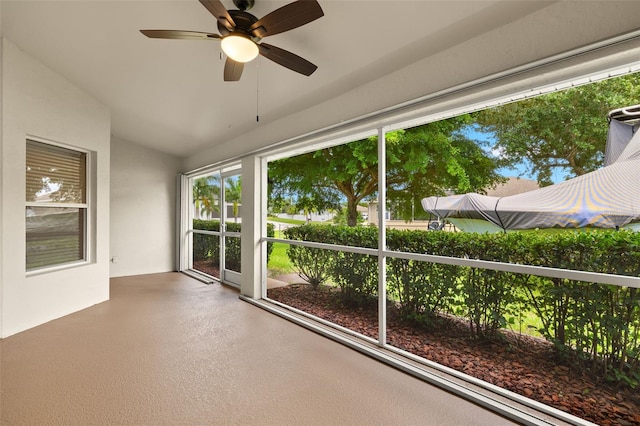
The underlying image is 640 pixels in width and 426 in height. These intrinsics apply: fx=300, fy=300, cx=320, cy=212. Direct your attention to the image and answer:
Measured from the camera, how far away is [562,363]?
2.25 meters

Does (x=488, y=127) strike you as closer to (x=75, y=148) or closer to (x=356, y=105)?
(x=356, y=105)

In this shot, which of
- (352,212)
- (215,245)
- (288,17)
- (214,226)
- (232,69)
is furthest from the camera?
(214,226)

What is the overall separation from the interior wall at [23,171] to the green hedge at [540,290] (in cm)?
389

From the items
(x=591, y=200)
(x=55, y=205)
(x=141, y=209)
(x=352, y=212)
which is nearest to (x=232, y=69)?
(x=352, y=212)

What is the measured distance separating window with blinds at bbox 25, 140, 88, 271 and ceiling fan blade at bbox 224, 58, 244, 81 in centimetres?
294

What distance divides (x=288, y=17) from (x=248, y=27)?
1.12 feet

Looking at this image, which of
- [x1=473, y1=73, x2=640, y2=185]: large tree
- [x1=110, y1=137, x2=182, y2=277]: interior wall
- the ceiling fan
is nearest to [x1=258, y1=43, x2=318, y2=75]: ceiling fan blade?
the ceiling fan

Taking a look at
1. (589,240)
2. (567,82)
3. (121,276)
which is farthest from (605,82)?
(121,276)

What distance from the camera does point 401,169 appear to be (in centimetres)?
311

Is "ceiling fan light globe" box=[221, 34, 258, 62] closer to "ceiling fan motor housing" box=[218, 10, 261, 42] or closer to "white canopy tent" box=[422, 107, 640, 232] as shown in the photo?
"ceiling fan motor housing" box=[218, 10, 261, 42]

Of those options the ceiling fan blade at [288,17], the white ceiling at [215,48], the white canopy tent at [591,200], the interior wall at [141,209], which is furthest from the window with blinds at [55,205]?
the white canopy tent at [591,200]

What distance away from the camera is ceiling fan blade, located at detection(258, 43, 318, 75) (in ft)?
6.62

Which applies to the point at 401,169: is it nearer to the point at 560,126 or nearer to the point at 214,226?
the point at 560,126

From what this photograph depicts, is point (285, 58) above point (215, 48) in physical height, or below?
below
